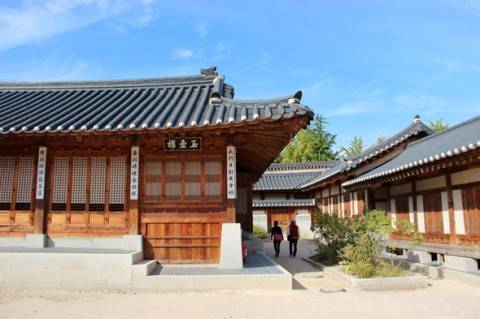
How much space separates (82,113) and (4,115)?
2.52m

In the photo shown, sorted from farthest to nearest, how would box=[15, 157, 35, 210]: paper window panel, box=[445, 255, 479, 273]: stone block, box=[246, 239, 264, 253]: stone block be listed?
box=[246, 239, 264, 253]: stone block
box=[445, 255, 479, 273]: stone block
box=[15, 157, 35, 210]: paper window panel

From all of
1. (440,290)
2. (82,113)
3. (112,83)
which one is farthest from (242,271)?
(112,83)

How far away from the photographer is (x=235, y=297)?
8867mm

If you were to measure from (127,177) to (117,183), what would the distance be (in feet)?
1.09

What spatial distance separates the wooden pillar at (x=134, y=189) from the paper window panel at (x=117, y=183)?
1.35ft

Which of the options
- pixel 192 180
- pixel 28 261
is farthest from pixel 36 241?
pixel 192 180

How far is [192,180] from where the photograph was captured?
11273mm

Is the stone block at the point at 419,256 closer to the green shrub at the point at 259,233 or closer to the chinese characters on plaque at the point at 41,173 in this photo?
the chinese characters on plaque at the point at 41,173

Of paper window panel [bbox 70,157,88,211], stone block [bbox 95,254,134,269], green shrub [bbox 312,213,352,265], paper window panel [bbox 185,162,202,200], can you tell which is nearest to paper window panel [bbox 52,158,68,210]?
paper window panel [bbox 70,157,88,211]

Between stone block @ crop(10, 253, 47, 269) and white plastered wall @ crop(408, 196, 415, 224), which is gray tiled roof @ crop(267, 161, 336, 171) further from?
stone block @ crop(10, 253, 47, 269)

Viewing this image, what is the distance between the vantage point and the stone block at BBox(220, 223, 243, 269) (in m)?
10.4

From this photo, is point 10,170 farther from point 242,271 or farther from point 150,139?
point 242,271

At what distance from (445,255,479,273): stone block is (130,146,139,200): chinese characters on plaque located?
9.67 m

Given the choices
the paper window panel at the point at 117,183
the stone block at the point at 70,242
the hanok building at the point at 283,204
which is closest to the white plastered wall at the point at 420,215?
the paper window panel at the point at 117,183
